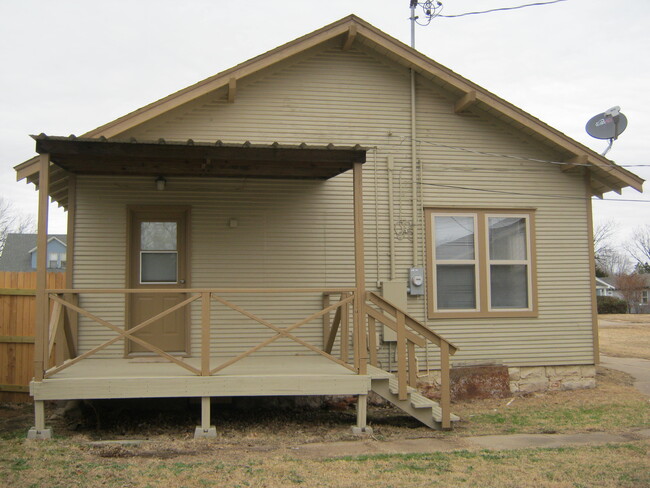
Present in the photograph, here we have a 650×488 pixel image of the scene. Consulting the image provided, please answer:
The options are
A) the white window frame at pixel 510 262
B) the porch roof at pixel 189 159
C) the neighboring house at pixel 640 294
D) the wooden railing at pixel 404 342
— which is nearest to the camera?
the porch roof at pixel 189 159

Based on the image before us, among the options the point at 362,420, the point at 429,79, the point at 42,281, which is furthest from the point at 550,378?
the point at 42,281

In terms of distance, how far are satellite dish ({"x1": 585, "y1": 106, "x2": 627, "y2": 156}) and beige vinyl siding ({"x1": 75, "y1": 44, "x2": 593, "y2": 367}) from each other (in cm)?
96

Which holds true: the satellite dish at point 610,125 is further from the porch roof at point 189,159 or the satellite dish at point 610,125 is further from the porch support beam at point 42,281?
the porch support beam at point 42,281

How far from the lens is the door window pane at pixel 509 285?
34.1ft

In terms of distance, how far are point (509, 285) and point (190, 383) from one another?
17.3ft

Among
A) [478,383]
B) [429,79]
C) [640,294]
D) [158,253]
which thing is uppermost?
[429,79]

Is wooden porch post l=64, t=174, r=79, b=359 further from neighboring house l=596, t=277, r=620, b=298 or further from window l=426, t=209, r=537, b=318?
neighboring house l=596, t=277, r=620, b=298

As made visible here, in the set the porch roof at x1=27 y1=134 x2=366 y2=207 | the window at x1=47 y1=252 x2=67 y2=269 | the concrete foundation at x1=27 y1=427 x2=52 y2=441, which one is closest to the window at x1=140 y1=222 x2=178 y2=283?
the porch roof at x1=27 y1=134 x2=366 y2=207

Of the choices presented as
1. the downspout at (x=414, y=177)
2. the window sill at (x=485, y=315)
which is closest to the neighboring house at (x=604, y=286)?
the window sill at (x=485, y=315)

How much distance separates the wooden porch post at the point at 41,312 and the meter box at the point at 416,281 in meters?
5.06

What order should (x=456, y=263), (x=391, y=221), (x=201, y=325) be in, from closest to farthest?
(x=201, y=325), (x=391, y=221), (x=456, y=263)

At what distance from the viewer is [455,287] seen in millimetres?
10266

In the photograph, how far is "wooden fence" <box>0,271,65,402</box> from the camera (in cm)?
1012

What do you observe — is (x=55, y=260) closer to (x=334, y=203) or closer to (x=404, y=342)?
(x=334, y=203)
